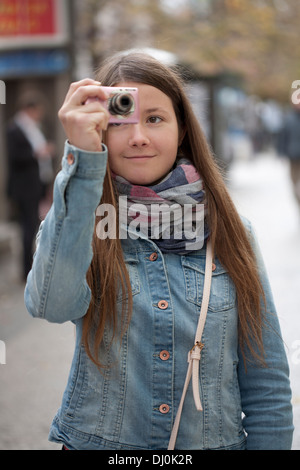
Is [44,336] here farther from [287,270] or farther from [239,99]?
[239,99]

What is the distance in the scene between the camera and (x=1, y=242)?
905cm

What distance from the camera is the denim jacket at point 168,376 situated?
1.72 m

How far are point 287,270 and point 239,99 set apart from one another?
13.1m

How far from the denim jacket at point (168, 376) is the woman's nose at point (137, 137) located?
27 cm

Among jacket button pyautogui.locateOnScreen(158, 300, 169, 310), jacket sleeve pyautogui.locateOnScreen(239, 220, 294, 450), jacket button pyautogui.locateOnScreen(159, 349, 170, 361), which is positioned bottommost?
jacket sleeve pyautogui.locateOnScreen(239, 220, 294, 450)

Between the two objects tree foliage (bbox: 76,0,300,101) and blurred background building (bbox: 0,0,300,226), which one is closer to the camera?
blurred background building (bbox: 0,0,300,226)

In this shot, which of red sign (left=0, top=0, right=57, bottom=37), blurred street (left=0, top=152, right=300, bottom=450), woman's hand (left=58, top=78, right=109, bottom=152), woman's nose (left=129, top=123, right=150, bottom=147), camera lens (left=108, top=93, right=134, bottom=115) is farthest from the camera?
red sign (left=0, top=0, right=57, bottom=37)

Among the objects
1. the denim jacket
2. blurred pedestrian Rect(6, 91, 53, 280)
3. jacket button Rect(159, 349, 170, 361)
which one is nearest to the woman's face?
the denim jacket

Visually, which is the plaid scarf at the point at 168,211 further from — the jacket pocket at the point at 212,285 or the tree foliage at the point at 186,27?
the tree foliage at the point at 186,27

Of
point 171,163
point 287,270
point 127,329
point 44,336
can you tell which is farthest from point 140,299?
point 287,270

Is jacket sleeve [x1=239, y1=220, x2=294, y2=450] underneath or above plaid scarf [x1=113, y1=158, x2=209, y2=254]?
underneath

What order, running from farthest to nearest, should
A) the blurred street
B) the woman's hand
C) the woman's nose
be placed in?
the blurred street < the woman's nose < the woman's hand

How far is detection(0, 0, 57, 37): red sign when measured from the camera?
9.89m

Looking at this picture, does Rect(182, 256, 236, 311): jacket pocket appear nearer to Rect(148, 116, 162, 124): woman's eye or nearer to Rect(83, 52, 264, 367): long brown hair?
Rect(83, 52, 264, 367): long brown hair
